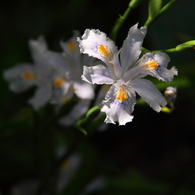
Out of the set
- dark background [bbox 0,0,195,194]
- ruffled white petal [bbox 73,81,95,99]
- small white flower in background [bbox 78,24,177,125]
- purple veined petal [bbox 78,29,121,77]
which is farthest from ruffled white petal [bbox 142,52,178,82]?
dark background [bbox 0,0,195,194]

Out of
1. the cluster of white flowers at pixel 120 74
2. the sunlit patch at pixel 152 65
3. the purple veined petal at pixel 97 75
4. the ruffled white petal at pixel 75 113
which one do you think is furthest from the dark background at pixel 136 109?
the sunlit patch at pixel 152 65

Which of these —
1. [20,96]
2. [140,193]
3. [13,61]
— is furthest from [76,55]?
[140,193]

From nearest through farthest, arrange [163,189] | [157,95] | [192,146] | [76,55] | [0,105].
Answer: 1. [157,95]
2. [76,55]
3. [0,105]
4. [163,189]
5. [192,146]

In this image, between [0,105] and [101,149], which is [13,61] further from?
[101,149]

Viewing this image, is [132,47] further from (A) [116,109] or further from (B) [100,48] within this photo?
(A) [116,109]

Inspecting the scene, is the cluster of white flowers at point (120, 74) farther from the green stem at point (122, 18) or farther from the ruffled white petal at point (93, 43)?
the green stem at point (122, 18)

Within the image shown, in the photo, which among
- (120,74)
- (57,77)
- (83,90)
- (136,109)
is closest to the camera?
(120,74)

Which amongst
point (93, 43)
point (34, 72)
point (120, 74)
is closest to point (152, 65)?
point (120, 74)
